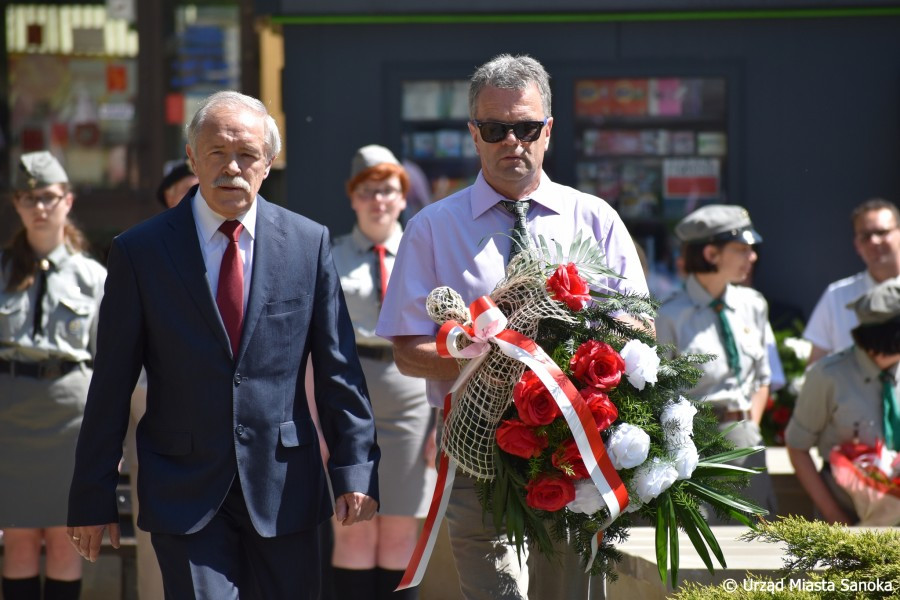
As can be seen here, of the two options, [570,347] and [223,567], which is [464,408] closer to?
[570,347]

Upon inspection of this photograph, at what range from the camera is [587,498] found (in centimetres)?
353

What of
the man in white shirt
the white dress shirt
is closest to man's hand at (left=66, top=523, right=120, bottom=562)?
the white dress shirt

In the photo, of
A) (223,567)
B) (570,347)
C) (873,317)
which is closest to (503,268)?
(570,347)

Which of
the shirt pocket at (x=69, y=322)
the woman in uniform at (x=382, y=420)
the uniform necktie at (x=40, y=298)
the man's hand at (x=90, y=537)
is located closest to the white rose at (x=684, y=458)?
the man's hand at (x=90, y=537)

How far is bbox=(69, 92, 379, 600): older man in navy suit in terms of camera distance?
3.71 metres

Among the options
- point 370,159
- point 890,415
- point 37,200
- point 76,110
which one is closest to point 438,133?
point 370,159

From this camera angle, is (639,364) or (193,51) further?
(193,51)

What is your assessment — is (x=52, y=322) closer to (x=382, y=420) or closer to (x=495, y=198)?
(x=382, y=420)

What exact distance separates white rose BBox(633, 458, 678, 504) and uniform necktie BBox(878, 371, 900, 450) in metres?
2.77

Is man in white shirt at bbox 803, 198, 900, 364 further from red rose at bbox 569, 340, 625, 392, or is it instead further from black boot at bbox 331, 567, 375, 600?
red rose at bbox 569, 340, 625, 392

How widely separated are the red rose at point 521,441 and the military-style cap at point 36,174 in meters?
3.12

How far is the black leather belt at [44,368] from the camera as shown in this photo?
5.74 meters

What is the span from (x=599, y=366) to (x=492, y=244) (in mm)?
672

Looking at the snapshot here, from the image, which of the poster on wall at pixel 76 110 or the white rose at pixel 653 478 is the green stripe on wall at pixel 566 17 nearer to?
the poster on wall at pixel 76 110
